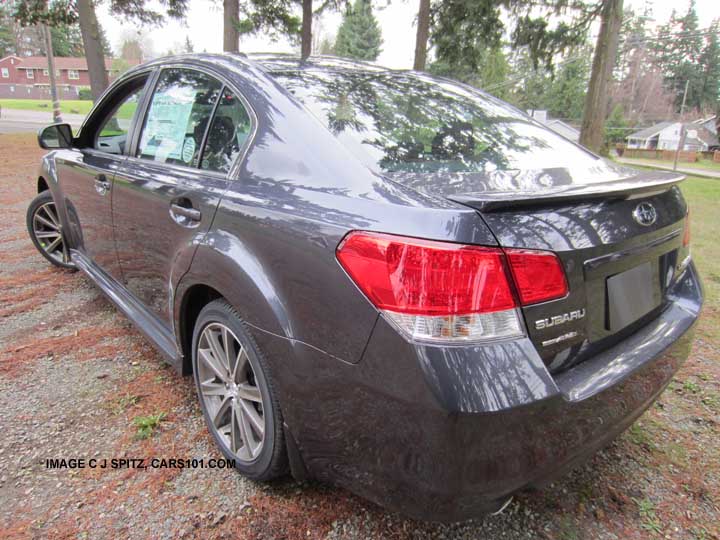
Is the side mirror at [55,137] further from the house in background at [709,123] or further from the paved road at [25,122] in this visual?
the house in background at [709,123]

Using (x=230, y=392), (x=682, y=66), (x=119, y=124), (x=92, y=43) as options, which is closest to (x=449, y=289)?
(x=230, y=392)

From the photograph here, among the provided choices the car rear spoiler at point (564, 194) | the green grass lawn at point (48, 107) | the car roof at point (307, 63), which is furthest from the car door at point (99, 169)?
the green grass lawn at point (48, 107)

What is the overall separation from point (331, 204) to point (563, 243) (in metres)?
0.68

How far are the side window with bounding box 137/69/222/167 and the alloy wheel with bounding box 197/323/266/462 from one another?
2.62ft

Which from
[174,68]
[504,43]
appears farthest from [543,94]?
[174,68]

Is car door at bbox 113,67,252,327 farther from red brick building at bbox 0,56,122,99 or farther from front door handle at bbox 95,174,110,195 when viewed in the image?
red brick building at bbox 0,56,122,99

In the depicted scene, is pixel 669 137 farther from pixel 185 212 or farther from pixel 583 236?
pixel 185 212

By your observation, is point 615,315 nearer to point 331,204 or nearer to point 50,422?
point 331,204

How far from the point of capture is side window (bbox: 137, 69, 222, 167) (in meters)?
2.16

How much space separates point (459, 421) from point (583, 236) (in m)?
0.65

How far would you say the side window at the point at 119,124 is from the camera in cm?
276

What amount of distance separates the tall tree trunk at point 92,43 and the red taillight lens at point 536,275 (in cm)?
1271

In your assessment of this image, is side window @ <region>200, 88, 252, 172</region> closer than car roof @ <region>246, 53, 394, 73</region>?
Yes

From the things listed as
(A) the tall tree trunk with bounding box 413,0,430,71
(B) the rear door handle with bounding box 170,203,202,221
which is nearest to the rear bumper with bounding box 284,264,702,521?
(B) the rear door handle with bounding box 170,203,202,221
